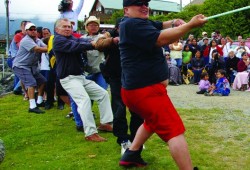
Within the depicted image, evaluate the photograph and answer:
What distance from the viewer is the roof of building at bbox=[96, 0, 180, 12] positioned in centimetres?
7381

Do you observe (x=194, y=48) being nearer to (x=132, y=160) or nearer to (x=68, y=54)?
(x=68, y=54)

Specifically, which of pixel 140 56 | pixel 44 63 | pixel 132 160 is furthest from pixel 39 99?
pixel 140 56

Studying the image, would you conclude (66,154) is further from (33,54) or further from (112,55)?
(33,54)

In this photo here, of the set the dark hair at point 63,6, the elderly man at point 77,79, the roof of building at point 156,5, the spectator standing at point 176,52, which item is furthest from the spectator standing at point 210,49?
the roof of building at point 156,5

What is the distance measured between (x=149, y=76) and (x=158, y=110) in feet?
1.09

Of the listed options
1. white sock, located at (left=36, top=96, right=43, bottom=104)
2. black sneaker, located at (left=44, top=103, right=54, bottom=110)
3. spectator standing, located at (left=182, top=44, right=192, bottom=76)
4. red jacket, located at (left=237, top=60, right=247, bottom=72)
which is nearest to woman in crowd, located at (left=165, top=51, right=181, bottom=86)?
spectator standing, located at (left=182, top=44, right=192, bottom=76)

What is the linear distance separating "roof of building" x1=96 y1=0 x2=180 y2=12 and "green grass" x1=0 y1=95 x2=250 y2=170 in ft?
217

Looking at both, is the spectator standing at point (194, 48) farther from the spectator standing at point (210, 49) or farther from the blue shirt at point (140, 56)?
the blue shirt at point (140, 56)

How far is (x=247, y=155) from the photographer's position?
15.4 ft

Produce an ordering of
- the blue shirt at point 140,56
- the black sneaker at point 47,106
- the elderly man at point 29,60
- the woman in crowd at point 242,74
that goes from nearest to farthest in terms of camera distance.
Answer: the blue shirt at point 140,56, the elderly man at point 29,60, the black sneaker at point 47,106, the woman in crowd at point 242,74

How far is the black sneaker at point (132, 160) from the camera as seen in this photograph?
428cm

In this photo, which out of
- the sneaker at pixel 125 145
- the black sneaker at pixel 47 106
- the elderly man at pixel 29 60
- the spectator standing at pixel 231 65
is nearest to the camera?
the sneaker at pixel 125 145

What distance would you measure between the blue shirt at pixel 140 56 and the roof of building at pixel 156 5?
69.3m

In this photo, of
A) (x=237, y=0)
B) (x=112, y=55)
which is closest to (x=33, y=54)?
(x=112, y=55)
